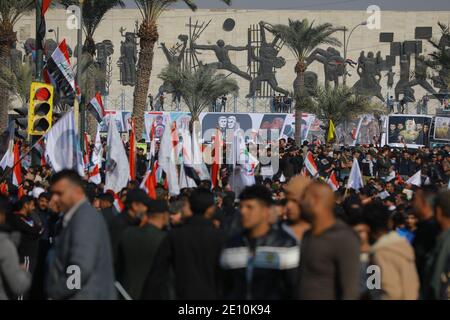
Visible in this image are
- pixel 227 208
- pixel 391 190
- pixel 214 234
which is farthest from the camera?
pixel 391 190

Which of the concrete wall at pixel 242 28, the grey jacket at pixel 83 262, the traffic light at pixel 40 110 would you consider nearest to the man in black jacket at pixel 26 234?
the grey jacket at pixel 83 262

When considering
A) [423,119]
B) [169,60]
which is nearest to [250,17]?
[169,60]

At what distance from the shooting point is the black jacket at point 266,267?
23.6 ft

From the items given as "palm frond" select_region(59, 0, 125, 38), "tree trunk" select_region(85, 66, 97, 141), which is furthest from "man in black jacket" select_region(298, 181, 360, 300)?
"palm frond" select_region(59, 0, 125, 38)

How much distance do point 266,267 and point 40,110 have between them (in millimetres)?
10063

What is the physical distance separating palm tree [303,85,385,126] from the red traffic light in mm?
33917

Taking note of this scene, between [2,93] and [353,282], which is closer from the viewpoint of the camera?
[353,282]

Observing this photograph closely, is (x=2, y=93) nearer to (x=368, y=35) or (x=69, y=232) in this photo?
(x=69, y=232)

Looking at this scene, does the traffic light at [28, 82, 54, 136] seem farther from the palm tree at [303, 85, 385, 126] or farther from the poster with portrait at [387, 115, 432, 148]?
the palm tree at [303, 85, 385, 126]

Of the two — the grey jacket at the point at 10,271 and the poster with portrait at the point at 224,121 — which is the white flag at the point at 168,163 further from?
the poster with portrait at the point at 224,121

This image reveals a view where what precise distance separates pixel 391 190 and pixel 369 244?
37.5 feet

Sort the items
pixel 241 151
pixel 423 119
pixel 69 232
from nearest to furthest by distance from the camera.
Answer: pixel 69 232 → pixel 241 151 → pixel 423 119

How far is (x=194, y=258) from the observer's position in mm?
8000

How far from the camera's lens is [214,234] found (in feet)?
26.3
